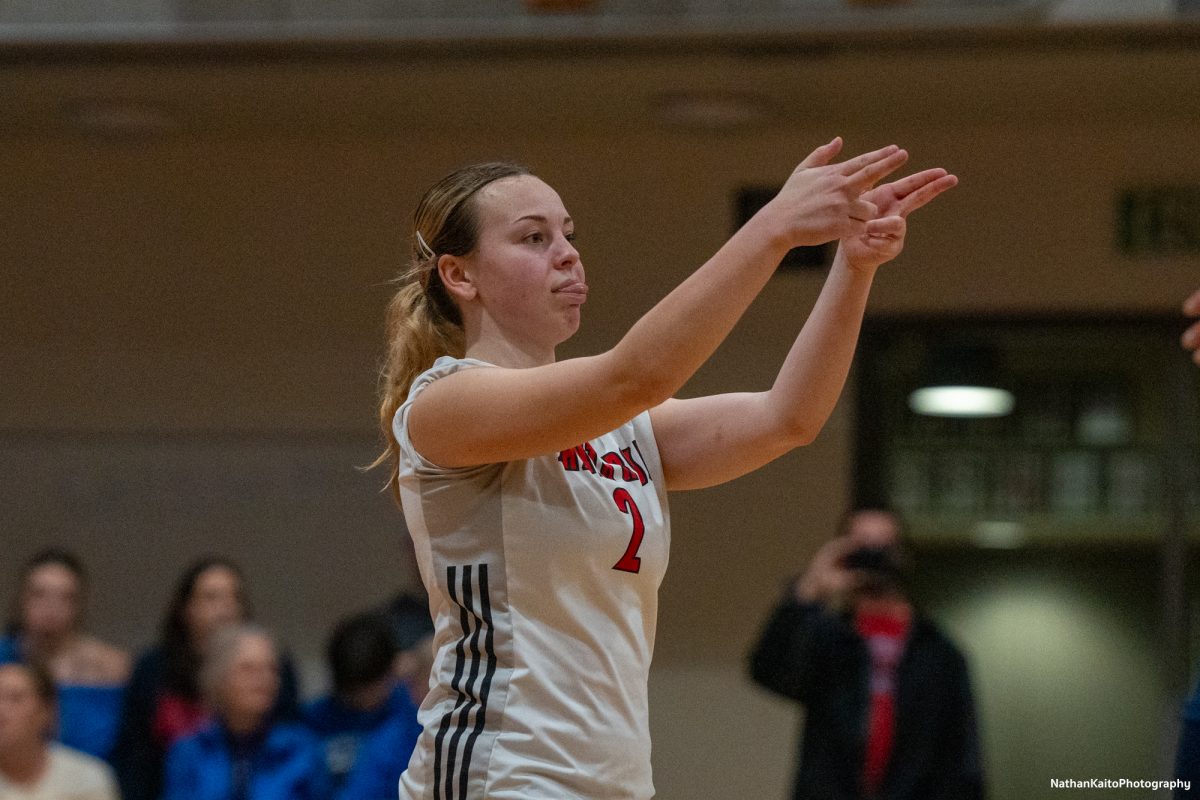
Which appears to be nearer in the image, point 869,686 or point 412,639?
point 869,686

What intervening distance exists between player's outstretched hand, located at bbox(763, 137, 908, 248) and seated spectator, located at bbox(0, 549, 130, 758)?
10.8 ft

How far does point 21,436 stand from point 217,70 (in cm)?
179

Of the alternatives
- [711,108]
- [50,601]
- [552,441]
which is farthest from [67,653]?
[552,441]

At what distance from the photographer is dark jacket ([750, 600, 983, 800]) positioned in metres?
3.95

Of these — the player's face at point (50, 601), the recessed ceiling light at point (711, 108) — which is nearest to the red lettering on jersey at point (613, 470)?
the player's face at point (50, 601)

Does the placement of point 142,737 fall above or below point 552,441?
below

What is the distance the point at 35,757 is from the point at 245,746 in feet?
1.67

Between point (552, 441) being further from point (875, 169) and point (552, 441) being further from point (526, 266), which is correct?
point (875, 169)

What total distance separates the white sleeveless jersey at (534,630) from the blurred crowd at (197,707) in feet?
7.03

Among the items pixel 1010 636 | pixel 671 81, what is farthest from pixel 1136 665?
pixel 671 81

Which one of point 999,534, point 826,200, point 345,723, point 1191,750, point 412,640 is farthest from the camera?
point 999,534

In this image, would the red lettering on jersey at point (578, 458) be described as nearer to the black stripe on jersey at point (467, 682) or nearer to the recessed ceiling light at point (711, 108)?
the black stripe on jersey at point (467, 682)

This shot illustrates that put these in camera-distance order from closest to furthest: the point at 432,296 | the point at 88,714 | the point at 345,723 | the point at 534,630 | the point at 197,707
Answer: the point at 534,630, the point at 432,296, the point at 345,723, the point at 197,707, the point at 88,714

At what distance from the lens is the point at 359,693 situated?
420 centimetres
